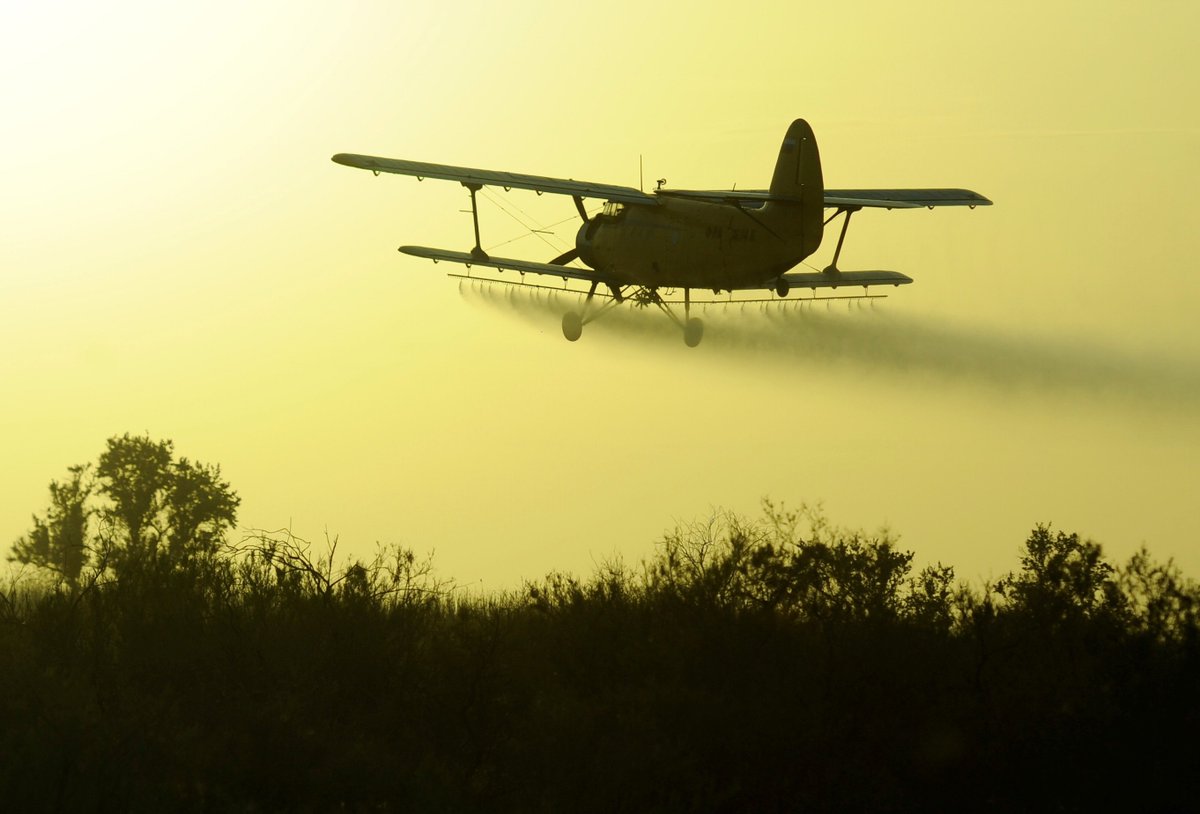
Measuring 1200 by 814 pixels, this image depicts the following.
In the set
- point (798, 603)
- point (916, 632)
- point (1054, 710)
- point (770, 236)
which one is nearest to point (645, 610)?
point (798, 603)

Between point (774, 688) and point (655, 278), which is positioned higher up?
point (655, 278)

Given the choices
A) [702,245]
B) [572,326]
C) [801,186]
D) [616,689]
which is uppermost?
[801,186]

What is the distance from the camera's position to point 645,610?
1035 inches

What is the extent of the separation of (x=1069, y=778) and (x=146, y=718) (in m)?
11.1

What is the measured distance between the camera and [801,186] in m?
37.3

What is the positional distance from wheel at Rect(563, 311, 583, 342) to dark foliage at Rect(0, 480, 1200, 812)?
12.1 m

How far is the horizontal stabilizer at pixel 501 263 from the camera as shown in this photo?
3984 centimetres

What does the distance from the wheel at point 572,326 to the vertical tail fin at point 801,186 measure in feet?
17.1

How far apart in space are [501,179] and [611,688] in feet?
58.0

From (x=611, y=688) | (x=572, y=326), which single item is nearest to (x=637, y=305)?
(x=572, y=326)

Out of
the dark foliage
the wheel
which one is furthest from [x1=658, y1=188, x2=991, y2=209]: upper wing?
the dark foliage

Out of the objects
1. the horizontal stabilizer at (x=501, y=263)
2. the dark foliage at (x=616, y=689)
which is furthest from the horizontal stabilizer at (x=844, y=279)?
the dark foliage at (x=616, y=689)

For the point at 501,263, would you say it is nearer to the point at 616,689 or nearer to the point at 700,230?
the point at 700,230

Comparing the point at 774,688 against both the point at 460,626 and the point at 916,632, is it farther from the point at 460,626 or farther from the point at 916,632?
the point at 460,626
